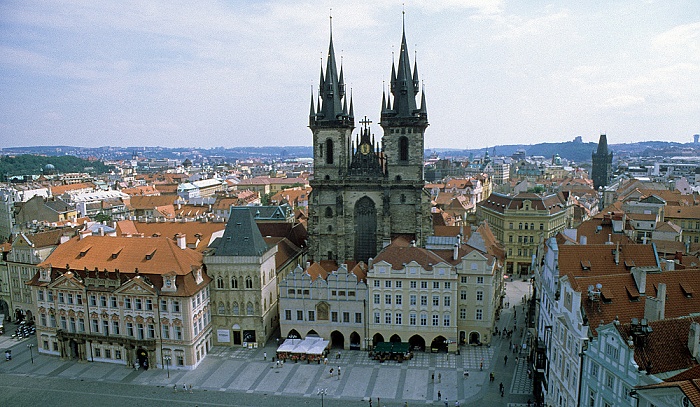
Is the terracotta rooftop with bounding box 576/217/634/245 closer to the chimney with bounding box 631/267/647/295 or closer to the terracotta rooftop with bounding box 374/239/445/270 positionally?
the terracotta rooftop with bounding box 374/239/445/270

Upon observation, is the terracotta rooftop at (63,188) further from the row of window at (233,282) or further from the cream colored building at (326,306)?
the cream colored building at (326,306)

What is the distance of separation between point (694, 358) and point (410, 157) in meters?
54.9

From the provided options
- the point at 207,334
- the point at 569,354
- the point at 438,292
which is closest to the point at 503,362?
the point at 438,292

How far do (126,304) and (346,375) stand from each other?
28.2 metres

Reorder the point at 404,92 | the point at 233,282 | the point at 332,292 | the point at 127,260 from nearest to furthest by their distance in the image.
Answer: the point at 127,260
the point at 332,292
the point at 233,282
the point at 404,92

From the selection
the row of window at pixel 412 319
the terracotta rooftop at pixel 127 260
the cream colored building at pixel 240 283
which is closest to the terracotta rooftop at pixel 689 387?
the row of window at pixel 412 319

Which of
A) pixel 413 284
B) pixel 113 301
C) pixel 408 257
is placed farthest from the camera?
pixel 408 257

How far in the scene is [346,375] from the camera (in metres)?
61.1

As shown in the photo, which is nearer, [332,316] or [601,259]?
Answer: [601,259]

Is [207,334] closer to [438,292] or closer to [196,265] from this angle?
[196,265]

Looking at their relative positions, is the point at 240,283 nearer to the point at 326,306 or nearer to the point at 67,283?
the point at 326,306

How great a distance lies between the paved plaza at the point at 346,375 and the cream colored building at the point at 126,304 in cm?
199

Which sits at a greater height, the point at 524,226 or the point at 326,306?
the point at 524,226

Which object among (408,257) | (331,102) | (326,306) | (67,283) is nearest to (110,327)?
(67,283)
